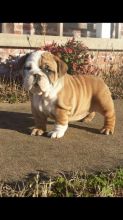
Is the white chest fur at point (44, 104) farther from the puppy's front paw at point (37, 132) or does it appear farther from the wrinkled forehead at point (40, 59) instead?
the wrinkled forehead at point (40, 59)

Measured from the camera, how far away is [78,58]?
29.2ft

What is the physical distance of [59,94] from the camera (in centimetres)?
546

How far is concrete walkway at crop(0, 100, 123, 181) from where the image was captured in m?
4.43

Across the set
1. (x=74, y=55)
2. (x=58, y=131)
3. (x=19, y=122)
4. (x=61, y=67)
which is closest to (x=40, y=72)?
(x=61, y=67)

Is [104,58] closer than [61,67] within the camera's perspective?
No

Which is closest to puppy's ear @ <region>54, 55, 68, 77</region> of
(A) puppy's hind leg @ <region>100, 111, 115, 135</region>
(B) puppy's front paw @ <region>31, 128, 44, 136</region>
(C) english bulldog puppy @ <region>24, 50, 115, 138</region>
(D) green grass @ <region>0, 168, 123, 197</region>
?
(C) english bulldog puppy @ <region>24, 50, 115, 138</region>

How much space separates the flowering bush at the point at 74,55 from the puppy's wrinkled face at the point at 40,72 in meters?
3.27

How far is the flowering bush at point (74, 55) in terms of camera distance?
28.6ft

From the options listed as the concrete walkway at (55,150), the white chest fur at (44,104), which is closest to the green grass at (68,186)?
the concrete walkway at (55,150)

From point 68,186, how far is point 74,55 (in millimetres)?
5246

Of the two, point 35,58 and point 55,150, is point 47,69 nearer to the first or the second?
point 35,58

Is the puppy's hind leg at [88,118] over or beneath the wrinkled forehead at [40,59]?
beneath
